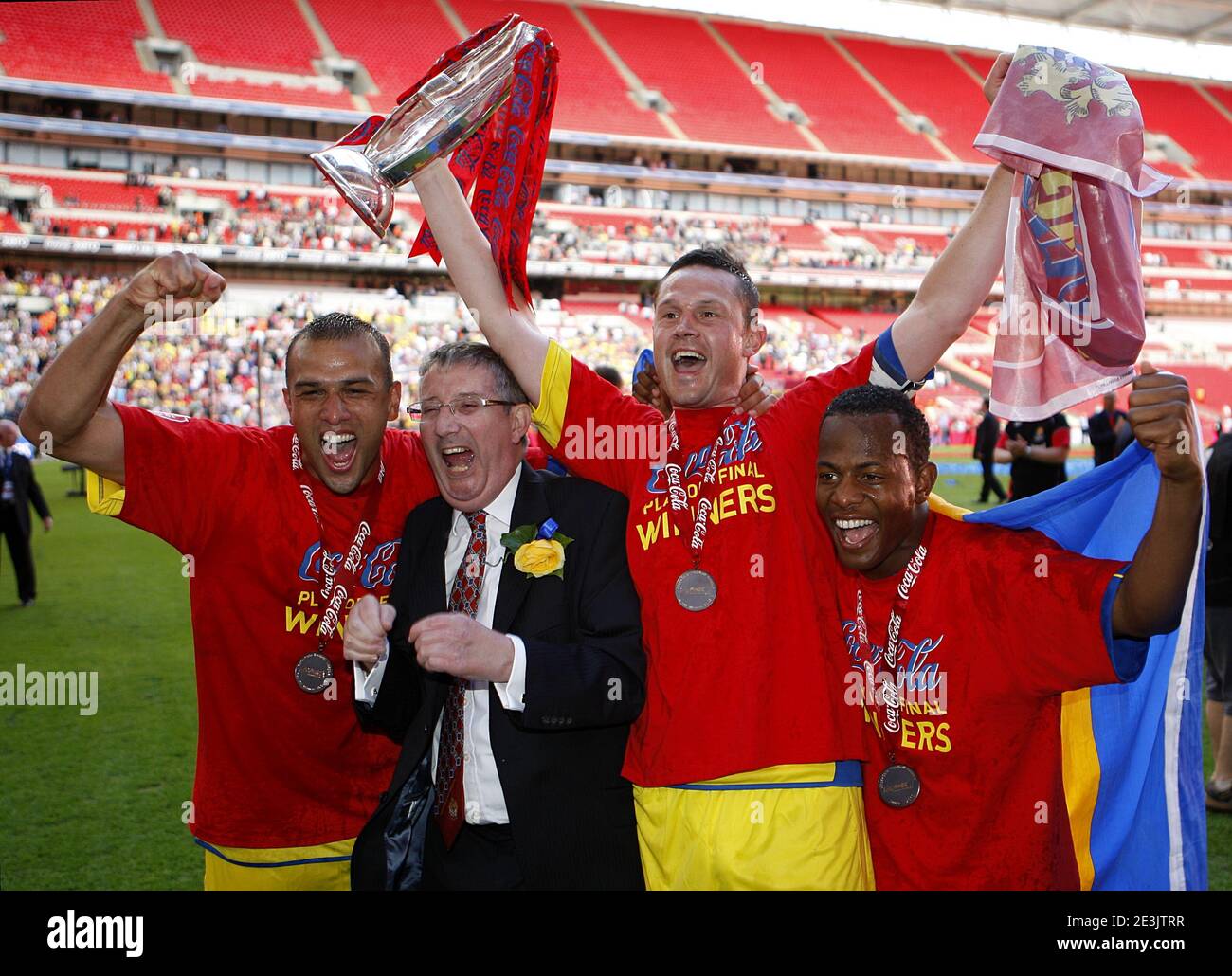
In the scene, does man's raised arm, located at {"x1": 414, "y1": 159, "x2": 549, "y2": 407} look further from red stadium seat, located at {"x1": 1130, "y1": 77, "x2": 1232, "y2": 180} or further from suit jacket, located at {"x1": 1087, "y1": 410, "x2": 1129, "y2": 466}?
red stadium seat, located at {"x1": 1130, "y1": 77, "x2": 1232, "y2": 180}

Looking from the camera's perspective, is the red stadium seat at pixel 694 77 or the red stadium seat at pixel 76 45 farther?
the red stadium seat at pixel 694 77

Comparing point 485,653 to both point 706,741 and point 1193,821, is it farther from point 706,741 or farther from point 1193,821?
point 1193,821

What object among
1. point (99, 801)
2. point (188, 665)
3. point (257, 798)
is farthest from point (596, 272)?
point (257, 798)

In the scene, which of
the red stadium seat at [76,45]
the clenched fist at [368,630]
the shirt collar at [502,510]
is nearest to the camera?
the clenched fist at [368,630]

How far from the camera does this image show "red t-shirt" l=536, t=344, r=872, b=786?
8.21 ft

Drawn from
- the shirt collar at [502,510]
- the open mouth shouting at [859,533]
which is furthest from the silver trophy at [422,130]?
the open mouth shouting at [859,533]

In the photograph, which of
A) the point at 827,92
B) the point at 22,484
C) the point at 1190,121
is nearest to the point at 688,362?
the point at 22,484

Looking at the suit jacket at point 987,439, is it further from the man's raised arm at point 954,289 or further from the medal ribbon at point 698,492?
the medal ribbon at point 698,492

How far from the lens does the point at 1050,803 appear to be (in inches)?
104

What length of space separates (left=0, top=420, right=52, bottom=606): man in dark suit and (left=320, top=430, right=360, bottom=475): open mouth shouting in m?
9.53

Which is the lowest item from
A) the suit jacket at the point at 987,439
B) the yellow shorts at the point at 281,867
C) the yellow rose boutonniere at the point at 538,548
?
the yellow shorts at the point at 281,867

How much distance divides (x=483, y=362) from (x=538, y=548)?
61cm

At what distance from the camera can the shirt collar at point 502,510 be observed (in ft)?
9.17

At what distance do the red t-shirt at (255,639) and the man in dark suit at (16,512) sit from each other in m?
9.30
